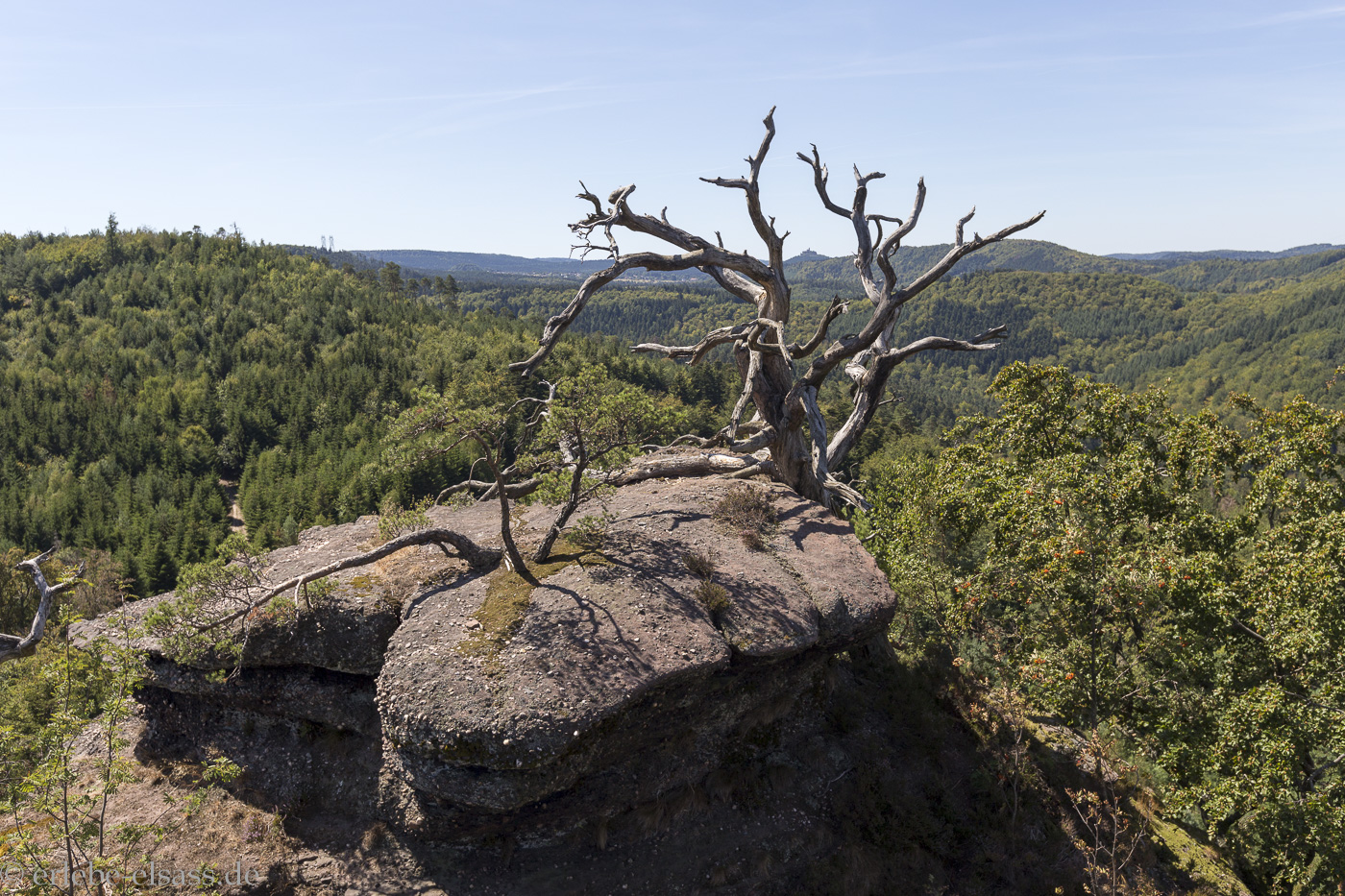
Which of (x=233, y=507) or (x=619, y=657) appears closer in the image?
(x=619, y=657)

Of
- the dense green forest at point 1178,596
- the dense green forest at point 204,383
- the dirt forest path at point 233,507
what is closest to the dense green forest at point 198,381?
the dense green forest at point 204,383

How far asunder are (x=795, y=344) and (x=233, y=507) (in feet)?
275

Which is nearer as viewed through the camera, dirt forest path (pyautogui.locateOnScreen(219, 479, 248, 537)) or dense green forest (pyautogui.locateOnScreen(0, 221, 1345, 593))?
dense green forest (pyautogui.locateOnScreen(0, 221, 1345, 593))

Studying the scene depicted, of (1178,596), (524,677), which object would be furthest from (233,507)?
(1178,596)

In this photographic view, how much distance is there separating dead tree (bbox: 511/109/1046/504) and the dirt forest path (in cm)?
6933

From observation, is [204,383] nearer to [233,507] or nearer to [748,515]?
[233,507]

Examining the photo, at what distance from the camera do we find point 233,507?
8288 cm

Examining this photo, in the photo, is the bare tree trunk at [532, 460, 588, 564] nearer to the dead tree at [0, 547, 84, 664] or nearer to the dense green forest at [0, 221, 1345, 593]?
the dead tree at [0, 547, 84, 664]

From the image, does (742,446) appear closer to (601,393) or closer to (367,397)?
(601,393)

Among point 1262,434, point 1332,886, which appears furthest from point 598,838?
point 1262,434

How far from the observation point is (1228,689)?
51.8ft

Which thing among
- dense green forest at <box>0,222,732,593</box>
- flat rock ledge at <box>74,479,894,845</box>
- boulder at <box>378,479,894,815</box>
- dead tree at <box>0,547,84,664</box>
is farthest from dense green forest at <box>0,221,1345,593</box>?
dead tree at <box>0,547,84,664</box>

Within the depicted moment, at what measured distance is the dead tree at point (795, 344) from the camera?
18.3 meters

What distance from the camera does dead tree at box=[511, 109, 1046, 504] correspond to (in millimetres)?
18328
